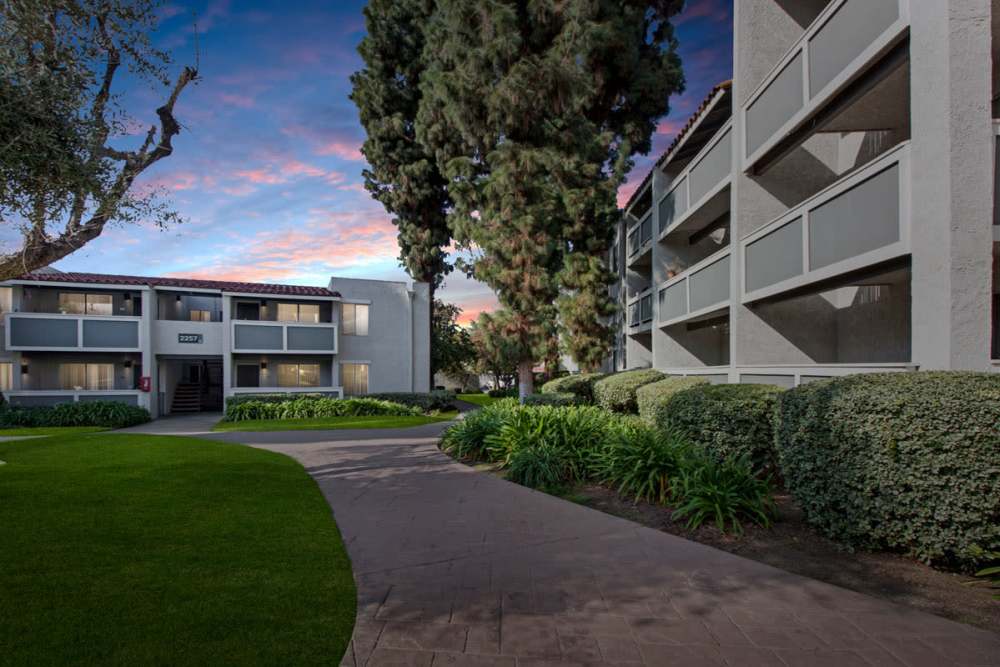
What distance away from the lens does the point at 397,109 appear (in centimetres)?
2662

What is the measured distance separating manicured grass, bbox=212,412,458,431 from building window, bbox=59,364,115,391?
780 centimetres

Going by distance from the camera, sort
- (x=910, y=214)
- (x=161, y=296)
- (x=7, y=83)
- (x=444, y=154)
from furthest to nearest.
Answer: (x=161, y=296) → (x=444, y=154) → (x=7, y=83) → (x=910, y=214)

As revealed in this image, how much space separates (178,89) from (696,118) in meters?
12.8

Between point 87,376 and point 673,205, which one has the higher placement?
point 673,205

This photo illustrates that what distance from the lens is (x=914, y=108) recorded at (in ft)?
21.6

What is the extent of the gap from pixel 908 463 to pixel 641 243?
16520mm

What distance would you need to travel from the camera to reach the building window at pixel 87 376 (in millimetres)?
23141

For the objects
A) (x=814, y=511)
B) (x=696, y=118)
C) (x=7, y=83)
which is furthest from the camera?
(x=696, y=118)

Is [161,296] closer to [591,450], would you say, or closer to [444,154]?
[444,154]

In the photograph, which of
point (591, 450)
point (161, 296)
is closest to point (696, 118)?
point (591, 450)

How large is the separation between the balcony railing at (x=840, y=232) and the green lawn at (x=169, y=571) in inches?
304

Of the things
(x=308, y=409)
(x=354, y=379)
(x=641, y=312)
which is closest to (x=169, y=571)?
(x=641, y=312)

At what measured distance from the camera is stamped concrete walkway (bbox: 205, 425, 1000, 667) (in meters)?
3.24

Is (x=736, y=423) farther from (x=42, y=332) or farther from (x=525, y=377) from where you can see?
(x=42, y=332)
